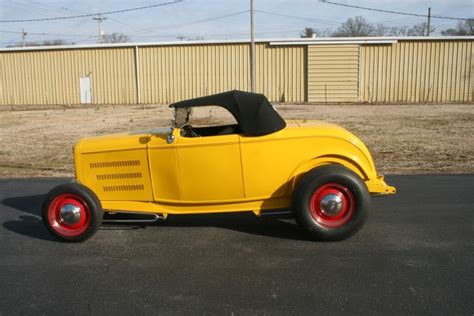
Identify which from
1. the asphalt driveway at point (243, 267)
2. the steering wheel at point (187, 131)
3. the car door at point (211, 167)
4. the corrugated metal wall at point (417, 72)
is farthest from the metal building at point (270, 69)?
the car door at point (211, 167)

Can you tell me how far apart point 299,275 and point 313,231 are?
0.84 metres

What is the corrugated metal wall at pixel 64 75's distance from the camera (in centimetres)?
Result: 3134

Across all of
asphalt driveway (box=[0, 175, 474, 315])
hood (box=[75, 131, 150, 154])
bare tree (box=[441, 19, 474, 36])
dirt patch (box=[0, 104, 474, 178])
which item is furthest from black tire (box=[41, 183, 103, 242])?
bare tree (box=[441, 19, 474, 36])

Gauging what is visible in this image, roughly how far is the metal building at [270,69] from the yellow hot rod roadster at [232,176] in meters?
25.1

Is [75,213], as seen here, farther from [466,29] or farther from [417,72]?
[466,29]

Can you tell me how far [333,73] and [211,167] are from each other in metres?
25.7

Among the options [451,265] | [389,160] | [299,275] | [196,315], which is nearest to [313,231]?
[299,275]

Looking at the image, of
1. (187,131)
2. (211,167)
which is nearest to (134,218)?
(187,131)

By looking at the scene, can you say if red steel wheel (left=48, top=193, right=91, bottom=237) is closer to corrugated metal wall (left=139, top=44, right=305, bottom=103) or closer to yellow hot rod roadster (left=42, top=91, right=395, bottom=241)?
yellow hot rod roadster (left=42, top=91, right=395, bottom=241)

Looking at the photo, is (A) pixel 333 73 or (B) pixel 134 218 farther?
(A) pixel 333 73

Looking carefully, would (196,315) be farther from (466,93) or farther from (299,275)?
(466,93)

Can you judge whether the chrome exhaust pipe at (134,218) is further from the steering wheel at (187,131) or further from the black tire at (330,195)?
the black tire at (330,195)

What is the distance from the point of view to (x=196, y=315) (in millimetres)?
3457

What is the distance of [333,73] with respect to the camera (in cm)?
2945
